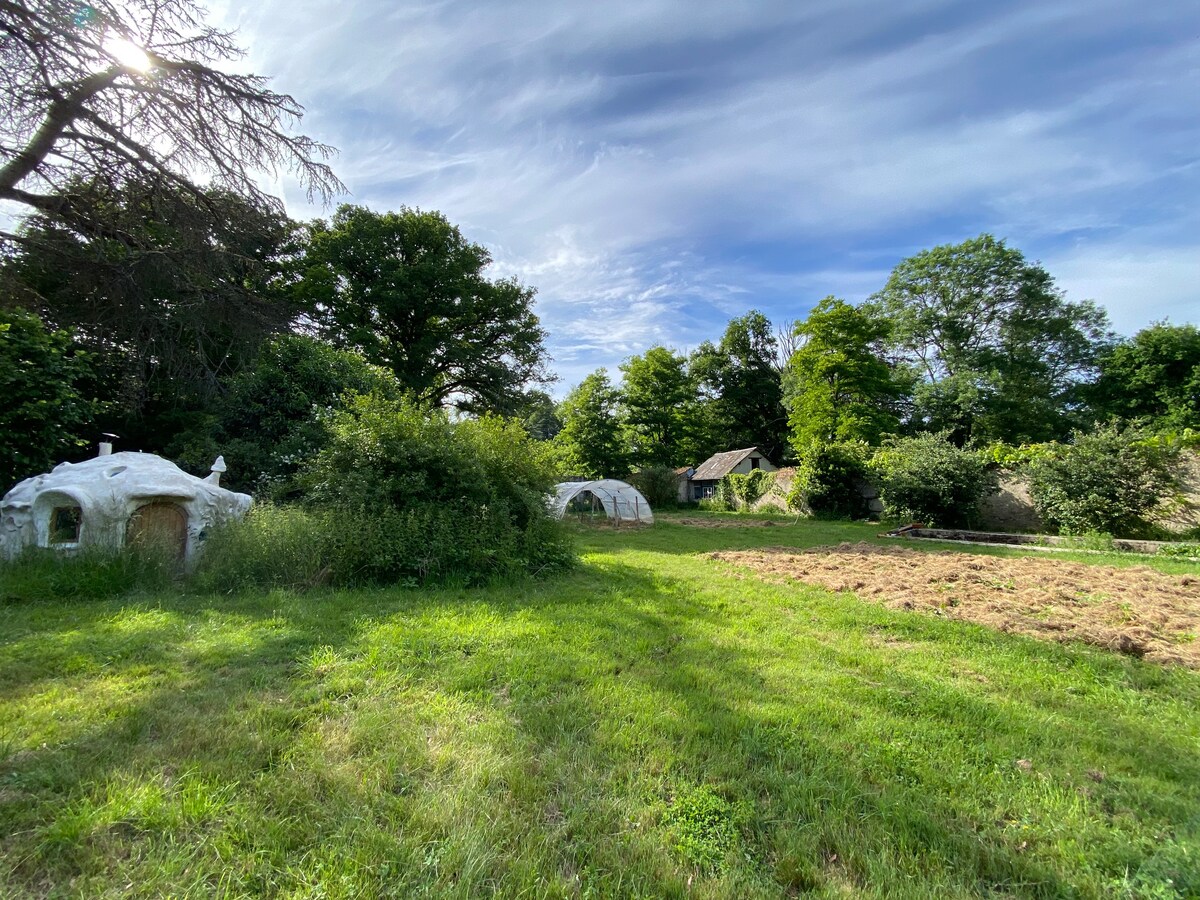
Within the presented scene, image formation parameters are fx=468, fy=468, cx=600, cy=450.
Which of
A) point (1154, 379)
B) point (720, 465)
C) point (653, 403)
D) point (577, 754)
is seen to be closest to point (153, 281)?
point (577, 754)

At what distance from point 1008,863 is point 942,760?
0.71 m

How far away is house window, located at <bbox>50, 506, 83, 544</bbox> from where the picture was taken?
260 inches

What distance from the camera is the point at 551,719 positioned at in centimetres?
288

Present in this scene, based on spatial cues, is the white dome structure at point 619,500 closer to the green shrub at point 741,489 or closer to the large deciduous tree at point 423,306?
the large deciduous tree at point 423,306

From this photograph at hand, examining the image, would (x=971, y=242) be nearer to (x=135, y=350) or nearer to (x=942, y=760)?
(x=942, y=760)

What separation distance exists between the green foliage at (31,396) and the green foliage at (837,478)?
2350 centimetres

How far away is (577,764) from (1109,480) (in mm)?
16652

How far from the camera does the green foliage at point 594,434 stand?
102ft

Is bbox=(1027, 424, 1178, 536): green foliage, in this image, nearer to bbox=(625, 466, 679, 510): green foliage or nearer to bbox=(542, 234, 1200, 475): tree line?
bbox=(542, 234, 1200, 475): tree line

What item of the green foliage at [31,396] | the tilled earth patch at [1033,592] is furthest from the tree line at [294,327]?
the tilled earth patch at [1033,592]

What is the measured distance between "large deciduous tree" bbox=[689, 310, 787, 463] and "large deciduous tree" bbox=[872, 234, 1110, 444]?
462 inches

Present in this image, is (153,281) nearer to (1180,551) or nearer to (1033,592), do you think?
(1033,592)

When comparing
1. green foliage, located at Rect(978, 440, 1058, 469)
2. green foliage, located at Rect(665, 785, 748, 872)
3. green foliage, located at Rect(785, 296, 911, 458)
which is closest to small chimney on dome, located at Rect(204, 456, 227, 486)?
green foliage, located at Rect(665, 785, 748, 872)

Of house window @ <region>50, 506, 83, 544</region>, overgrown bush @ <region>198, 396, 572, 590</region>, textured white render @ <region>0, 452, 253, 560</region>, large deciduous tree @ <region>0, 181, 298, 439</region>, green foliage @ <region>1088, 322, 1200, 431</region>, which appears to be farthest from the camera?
green foliage @ <region>1088, 322, 1200, 431</region>
